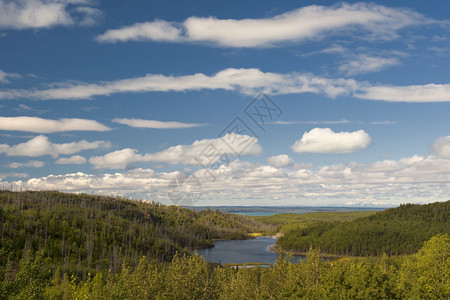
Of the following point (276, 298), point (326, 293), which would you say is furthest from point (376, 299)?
point (276, 298)

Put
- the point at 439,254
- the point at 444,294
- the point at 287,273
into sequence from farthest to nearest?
the point at 439,254 → the point at 287,273 → the point at 444,294

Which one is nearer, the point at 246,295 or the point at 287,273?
the point at 246,295

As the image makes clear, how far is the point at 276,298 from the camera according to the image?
77938 mm

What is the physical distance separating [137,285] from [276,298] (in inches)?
1101

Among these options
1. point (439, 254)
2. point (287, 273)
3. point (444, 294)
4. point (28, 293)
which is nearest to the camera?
point (28, 293)

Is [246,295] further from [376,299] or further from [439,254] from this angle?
[439,254]

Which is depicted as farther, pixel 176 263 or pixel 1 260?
pixel 176 263

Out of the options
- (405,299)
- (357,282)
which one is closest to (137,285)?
(357,282)

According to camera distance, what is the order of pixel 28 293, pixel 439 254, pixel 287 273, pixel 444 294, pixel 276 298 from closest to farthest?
1. pixel 28 293
2. pixel 276 298
3. pixel 444 294
4. pixel 287 273
5. pixel 439 254

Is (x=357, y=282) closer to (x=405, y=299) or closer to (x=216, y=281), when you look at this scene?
(x=405, y=299)

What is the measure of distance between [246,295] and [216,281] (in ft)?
52.4

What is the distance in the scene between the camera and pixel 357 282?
75.2 m

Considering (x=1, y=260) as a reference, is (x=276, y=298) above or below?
below

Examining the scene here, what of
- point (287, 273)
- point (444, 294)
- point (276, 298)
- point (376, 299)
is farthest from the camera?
point (287, 273)
